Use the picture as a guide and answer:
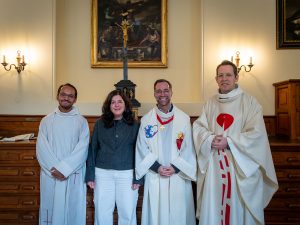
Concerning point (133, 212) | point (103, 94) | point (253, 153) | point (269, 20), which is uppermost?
point (269, 20)

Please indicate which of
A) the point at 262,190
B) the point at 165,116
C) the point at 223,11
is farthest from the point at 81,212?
the point at 223,11

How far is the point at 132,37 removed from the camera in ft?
16.4

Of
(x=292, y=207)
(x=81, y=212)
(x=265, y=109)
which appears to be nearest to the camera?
(x=81, y=212)

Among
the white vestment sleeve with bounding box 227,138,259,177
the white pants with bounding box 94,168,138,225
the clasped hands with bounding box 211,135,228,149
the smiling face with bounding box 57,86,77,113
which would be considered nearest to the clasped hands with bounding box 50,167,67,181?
the white pants with bounding box 94,168,138,225

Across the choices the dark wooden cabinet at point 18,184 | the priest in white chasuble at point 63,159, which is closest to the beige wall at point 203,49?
the dark wooden cabinet at point 18,184

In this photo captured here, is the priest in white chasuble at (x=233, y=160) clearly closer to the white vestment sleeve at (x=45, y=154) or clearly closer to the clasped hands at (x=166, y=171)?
the clasped hands at (x=166, y=171)

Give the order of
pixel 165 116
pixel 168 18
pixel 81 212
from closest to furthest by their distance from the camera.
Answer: pixel 165 116
pixel 81 212
pixel 168 18

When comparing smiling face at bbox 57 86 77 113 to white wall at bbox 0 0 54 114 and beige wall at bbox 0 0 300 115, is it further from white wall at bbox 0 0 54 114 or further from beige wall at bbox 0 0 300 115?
white wall at bbox 0 0 54 114

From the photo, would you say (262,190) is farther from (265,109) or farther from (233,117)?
(265,109)

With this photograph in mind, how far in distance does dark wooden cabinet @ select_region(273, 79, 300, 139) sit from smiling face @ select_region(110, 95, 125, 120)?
271cm

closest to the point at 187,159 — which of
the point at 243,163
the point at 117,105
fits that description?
the point at 243,163

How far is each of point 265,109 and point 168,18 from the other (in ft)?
→ 7.72

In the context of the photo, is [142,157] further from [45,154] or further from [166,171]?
[45,154]

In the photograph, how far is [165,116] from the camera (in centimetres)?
275
